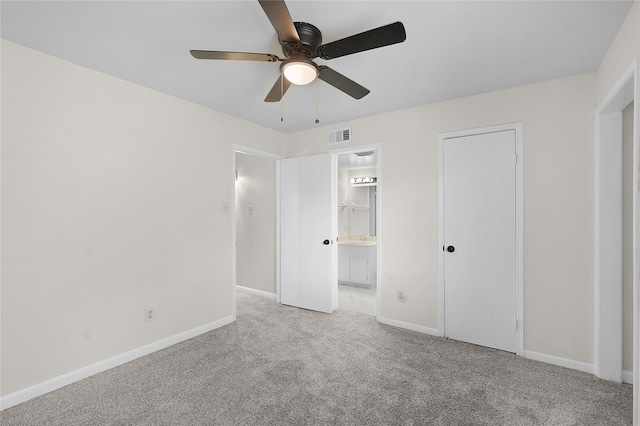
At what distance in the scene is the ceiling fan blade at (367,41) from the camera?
1.52 metres

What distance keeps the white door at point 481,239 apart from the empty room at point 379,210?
0.06ft

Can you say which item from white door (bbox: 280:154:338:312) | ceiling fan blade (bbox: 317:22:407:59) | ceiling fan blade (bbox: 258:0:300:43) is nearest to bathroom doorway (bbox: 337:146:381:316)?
white door (bbox: 280:154:338:312)

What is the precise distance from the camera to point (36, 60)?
2.21m

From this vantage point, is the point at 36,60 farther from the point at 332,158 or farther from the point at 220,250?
the point at 332,158

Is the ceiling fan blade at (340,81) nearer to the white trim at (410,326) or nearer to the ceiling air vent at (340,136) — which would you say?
the ceiling air vent at (340,136)

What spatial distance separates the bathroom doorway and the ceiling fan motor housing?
267cm

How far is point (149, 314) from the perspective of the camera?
9.48 ft

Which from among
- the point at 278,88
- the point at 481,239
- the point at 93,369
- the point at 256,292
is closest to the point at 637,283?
the point at 481,239

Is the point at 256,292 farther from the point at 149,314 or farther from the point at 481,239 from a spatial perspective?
the point at 481,239

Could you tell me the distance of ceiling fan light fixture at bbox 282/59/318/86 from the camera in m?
1.84

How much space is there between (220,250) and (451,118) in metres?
2.94

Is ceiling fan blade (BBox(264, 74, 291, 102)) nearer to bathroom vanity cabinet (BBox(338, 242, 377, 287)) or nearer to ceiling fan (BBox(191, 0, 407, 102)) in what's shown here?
ceiling fan (BBox(191, 0, 407, 102))

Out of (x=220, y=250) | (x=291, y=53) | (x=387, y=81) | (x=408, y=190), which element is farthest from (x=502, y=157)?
(x=220, y=250)

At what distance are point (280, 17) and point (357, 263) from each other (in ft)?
14.3
